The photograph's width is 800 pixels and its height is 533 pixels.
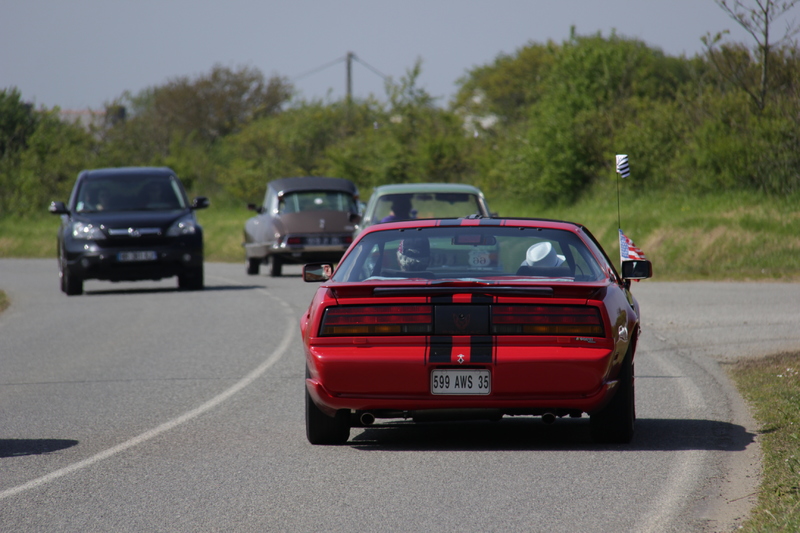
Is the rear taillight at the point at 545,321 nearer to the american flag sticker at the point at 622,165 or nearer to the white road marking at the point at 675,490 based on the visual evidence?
the white road marking at the point at 675,490

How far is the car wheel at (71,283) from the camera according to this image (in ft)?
67.7

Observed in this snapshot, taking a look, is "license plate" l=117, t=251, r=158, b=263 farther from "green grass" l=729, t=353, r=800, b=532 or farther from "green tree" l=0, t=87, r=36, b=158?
"green tree" l=0, t=87, r=36, b=158

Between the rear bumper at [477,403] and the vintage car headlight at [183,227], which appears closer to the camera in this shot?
the rear bumper at [477,403]

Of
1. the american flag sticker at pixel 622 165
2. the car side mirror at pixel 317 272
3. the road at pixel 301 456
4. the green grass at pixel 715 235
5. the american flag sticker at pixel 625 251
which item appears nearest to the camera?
the road at pixel 301 456

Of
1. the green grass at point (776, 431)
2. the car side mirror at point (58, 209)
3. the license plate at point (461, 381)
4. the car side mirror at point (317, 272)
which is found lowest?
the green grass at point (776, 431)

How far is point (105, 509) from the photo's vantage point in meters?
5.84

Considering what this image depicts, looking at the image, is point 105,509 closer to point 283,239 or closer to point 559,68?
point 283,239

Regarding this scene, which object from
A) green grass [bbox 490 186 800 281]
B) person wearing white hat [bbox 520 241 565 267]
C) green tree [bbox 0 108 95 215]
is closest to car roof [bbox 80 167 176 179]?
green grass [bbox 490 186 800 281]

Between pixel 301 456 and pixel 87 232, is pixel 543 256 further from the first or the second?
pixel 87 232

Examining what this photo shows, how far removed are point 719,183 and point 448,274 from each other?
76.5 feet

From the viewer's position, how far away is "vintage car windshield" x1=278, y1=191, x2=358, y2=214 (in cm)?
2522

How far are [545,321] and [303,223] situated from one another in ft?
60.0

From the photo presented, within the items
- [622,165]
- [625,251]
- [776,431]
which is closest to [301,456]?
[776,431]

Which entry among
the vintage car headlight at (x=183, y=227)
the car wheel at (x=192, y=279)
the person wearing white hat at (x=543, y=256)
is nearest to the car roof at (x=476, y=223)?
the person wearing white hat at (x=543, y=256)
